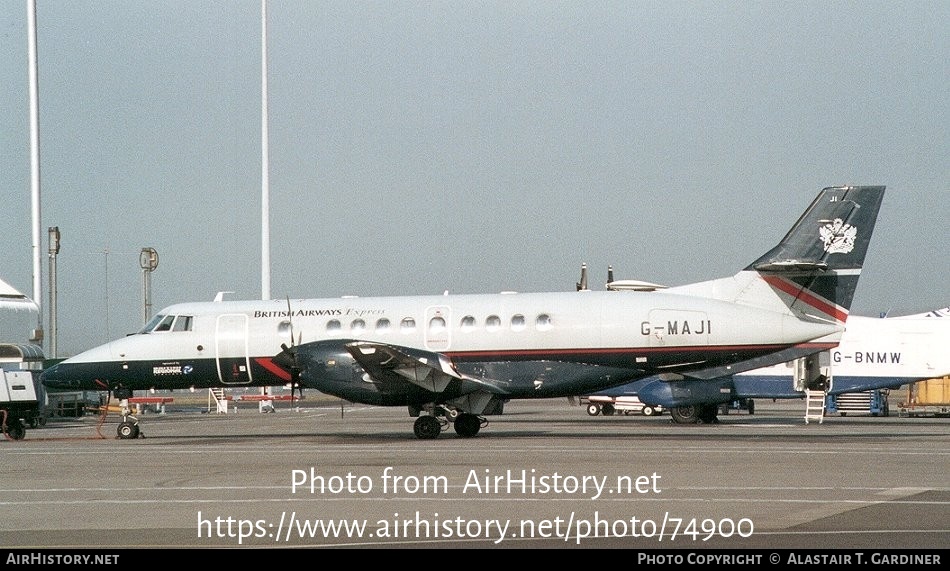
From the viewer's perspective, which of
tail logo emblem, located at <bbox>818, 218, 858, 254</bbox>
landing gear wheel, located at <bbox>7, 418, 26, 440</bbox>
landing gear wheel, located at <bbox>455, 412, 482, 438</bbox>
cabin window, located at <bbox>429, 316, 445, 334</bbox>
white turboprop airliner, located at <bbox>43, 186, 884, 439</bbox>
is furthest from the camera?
landing gear wheel, located at <bbox>7, 418, 26, 440</bbox>

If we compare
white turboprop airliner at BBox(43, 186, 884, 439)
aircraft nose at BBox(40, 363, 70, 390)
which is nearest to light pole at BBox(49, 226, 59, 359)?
aircraft nose at BBox(40, 363, 70, 390)

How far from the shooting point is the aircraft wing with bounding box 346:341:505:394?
23562 mm

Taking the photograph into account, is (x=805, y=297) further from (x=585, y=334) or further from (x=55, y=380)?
(x=55, y=380)

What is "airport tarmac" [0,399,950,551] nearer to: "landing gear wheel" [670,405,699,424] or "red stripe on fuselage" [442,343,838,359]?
"red stripe on fuselage" [442,343,838,359]

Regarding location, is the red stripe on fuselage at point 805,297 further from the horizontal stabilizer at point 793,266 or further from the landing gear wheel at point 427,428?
the landing gear wheel at point 427,428

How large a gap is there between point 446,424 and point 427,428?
132cm

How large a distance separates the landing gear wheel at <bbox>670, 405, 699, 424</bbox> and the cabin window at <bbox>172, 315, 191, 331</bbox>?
14299 mm

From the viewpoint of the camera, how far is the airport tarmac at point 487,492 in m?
10.6

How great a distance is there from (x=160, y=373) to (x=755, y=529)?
19.6m

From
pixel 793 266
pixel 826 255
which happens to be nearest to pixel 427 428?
pixel 793 266

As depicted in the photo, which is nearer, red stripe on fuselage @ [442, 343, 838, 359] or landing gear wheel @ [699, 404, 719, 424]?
red stripe on fuselage @ [442, 343, 838, 359]

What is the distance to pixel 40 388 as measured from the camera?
114 feet

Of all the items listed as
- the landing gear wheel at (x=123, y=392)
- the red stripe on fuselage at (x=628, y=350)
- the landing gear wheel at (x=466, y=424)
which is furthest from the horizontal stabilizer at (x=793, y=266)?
the landing gear wheel at (x=123, y=392)

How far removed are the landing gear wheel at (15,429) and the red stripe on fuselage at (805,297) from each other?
1781 centimetres
